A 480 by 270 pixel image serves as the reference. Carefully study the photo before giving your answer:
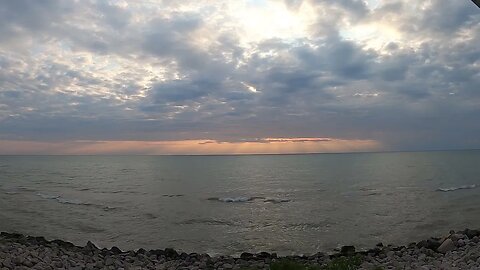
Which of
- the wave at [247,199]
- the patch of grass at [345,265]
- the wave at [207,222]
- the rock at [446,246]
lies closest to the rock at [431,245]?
the rock at [446,246]

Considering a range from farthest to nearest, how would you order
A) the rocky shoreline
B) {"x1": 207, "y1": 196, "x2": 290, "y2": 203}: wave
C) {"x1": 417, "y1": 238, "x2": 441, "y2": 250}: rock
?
{"x1": 207, "y1": 196, "x2": 290, "y2": 203}: wave
{"x1": 417, "y1": 238, "x2": 441, "y2": 250}: rock
the rocky shoreline

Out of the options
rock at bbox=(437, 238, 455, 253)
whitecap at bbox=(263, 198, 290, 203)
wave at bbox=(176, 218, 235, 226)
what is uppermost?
rock at bbox=(437, 238, 455, 253)

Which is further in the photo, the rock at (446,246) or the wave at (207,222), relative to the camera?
the wave at (207,222)

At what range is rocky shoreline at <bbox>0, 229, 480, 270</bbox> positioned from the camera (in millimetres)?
10242

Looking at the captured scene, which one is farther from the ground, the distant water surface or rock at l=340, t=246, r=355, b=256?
rock at l=340, t=246, r=355, b=256

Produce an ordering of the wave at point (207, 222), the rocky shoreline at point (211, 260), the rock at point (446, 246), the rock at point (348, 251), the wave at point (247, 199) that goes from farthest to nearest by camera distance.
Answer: the wave at point (247, 199), the wave at point (207, 222), the rock at point (348, 251), the rock at point (446, 246), the rocky shoreline at point (211, 260)

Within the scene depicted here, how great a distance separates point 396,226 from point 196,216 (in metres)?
12.3

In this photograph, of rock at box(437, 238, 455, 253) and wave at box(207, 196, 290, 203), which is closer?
rock at box(437, 238, 455, 253)

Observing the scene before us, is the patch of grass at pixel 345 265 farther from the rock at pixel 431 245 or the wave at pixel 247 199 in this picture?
the wave at pixel 247 199

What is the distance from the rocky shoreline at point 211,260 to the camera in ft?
33.6

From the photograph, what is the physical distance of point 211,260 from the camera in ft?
42.7

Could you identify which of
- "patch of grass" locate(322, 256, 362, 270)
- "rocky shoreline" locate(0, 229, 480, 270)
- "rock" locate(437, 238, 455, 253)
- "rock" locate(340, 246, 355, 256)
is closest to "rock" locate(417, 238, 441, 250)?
"rocky shoreline" locate(0, 229, 480, 270)

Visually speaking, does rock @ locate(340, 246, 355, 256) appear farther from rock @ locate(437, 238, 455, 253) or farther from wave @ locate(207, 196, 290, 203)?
wave @ locate(207, 196, 290, 203)

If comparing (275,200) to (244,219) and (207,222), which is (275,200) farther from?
(207,222)
